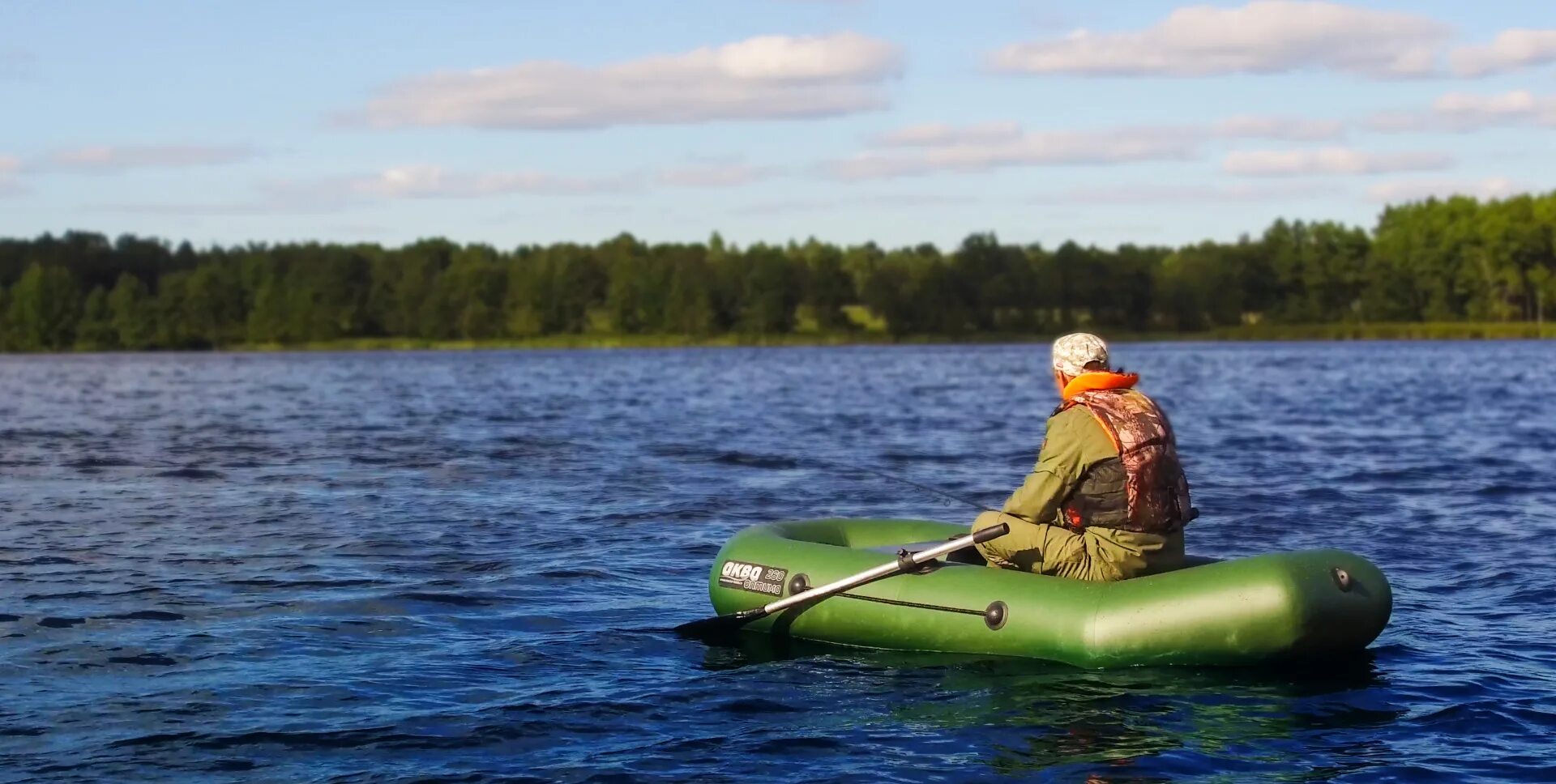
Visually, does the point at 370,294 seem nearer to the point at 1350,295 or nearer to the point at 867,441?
the point at 1350,295

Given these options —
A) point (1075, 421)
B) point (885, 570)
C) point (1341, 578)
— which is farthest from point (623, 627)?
point (1341, 578)

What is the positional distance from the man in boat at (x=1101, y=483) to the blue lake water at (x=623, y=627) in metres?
0.64

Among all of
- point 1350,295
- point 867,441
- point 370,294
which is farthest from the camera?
point 370,294

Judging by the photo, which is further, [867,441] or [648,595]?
[867,441]

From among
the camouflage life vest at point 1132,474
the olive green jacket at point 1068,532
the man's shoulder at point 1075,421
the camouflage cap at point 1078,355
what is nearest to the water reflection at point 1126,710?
the olive green jacket at point 1068,532

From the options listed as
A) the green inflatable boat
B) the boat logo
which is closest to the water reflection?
the green inflatable boat

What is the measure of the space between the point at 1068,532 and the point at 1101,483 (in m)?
0.48

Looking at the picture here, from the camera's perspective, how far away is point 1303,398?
135 feet

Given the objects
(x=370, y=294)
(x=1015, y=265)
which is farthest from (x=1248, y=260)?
(x=370, y=294)

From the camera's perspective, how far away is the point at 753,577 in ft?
33.2

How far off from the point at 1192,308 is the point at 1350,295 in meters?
12.9

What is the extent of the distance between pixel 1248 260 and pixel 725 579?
141 metres

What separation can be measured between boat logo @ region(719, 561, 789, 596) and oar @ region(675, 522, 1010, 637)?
0.11 meters

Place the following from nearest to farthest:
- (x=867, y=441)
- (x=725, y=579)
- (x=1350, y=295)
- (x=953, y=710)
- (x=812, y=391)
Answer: (x=953, y=710) < (x=725, y=579) < (x=867, y=441) < (x=812, y=391) < (x=1350, y=295)
